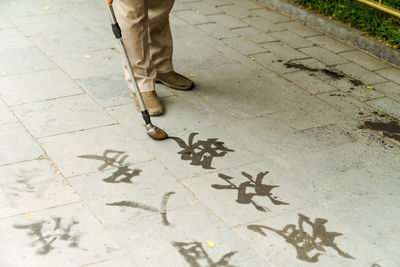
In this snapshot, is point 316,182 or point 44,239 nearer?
point 44,239

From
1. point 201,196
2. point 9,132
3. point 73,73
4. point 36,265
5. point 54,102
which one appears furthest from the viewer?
point 73,73

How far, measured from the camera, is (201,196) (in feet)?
11.7

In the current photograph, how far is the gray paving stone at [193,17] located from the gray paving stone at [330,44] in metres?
1.21

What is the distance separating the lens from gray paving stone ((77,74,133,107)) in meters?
4.76

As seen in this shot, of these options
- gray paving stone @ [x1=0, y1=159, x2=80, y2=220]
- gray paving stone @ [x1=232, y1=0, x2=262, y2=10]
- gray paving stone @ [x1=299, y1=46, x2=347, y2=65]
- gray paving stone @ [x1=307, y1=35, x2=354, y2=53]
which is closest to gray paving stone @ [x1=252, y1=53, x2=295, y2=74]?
gray paving stone @ [x1=299, y1=46, x2=347, y2=65]

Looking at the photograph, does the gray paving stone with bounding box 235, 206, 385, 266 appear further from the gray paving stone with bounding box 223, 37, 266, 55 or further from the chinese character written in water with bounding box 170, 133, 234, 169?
the gray paving stone with bounding box 223, 37, 266, 55

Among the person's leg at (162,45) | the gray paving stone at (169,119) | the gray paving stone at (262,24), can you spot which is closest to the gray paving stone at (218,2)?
the gray paving stone at (262,24)

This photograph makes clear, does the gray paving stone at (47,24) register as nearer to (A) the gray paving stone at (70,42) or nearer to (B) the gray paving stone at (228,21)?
(A) the gray paving stone at (70,42)

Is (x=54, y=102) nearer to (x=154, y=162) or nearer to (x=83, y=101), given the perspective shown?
(x=83, y=101)

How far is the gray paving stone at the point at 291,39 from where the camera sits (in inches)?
244

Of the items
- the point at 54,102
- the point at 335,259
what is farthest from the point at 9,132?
the point at 335,259

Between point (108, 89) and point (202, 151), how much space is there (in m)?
1.27

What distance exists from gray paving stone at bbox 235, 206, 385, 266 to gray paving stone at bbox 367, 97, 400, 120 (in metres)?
1.70

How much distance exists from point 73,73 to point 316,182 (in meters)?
2.50
